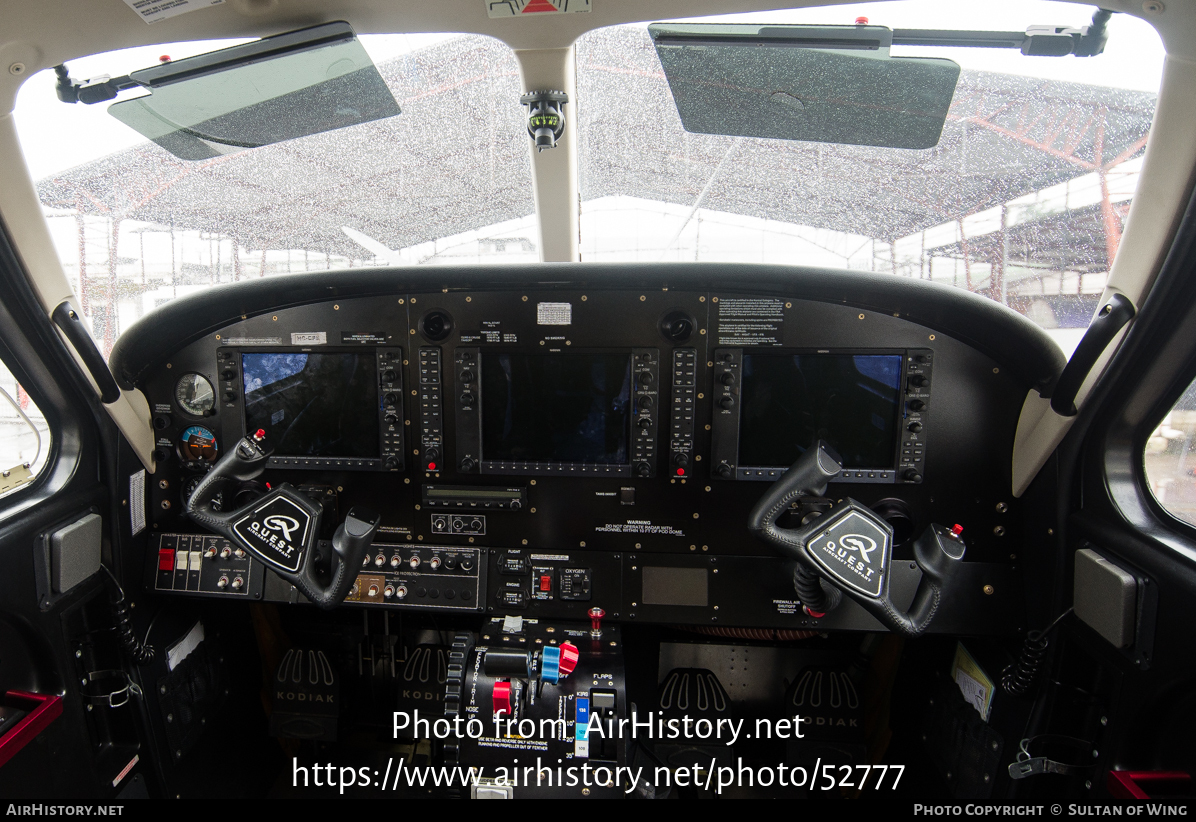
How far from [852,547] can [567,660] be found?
2.89 ft

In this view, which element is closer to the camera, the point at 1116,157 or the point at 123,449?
the point at 1116,157

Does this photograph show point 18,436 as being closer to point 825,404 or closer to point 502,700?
point 502,700

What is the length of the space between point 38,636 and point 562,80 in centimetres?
221

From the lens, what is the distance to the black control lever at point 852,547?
5.15 feet

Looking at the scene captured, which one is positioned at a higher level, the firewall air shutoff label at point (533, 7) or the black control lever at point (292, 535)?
the firewall air shutoff label at point (533, 7)

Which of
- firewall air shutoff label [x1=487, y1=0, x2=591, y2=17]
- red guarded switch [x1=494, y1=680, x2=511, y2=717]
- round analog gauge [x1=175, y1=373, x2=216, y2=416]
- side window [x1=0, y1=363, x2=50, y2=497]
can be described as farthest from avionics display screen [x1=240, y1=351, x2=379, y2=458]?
firewall air shutoff label [x1=487, y1=0, x2=591, y2=17]

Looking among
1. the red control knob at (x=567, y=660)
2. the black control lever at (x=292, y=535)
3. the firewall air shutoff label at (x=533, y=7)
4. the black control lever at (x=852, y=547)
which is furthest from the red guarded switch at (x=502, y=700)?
the firewall air shutoff label at (x=533, y=7)

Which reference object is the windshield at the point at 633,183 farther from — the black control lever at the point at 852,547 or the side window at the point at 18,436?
the black control lever at the point at 852,547

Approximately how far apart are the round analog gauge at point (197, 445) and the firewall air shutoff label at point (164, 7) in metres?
1.32

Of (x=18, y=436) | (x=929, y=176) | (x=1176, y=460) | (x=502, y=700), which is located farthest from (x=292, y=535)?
(x=1176, y=460)

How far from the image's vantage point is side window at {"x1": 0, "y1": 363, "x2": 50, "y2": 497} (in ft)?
6.12

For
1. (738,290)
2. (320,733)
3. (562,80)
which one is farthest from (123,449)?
(738,290)

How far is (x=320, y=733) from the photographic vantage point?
242 cm

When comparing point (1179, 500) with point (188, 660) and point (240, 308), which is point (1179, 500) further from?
point (188, 660)
